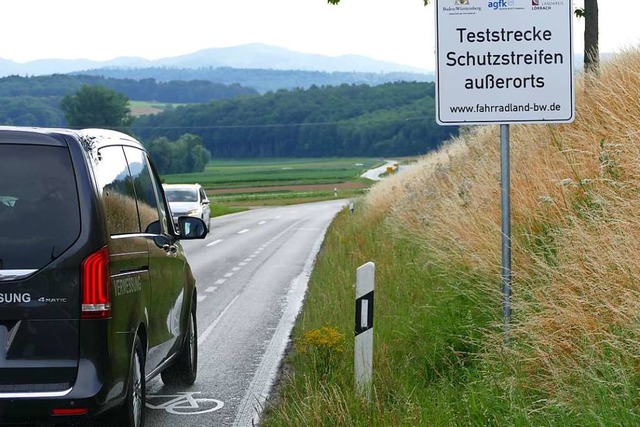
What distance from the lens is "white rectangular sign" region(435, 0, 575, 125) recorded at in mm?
7316

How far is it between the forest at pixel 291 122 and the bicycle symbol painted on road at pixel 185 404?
143 metres

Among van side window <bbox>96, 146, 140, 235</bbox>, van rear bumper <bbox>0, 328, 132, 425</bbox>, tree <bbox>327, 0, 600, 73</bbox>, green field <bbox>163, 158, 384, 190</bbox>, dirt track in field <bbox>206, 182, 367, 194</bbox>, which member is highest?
tree <bbox>327, 0, 600, 73</bbox>

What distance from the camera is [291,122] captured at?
175000 millimetres

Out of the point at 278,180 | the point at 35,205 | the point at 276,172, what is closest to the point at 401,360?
the point at 35,205

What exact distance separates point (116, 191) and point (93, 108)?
123 meters

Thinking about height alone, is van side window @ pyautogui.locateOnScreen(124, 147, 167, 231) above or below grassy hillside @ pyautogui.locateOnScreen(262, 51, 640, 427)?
above

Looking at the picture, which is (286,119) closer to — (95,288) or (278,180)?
(278,180)

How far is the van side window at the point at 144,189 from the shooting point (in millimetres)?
7160

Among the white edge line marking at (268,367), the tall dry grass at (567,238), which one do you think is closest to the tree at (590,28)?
the tall dry grass at (567,238)

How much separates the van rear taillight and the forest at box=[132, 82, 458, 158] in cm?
14545

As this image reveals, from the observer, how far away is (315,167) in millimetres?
154000

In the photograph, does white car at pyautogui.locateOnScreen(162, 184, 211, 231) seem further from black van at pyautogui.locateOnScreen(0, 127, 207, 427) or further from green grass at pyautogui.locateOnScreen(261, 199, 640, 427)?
black van at pyautogui.locateOnScreen(0, 127, 207, 427)

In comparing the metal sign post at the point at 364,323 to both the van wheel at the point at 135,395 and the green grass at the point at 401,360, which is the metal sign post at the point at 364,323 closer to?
the green grass at the point at 401,360

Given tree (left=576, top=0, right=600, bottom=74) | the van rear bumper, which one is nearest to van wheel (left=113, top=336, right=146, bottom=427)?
the van rear bumper
